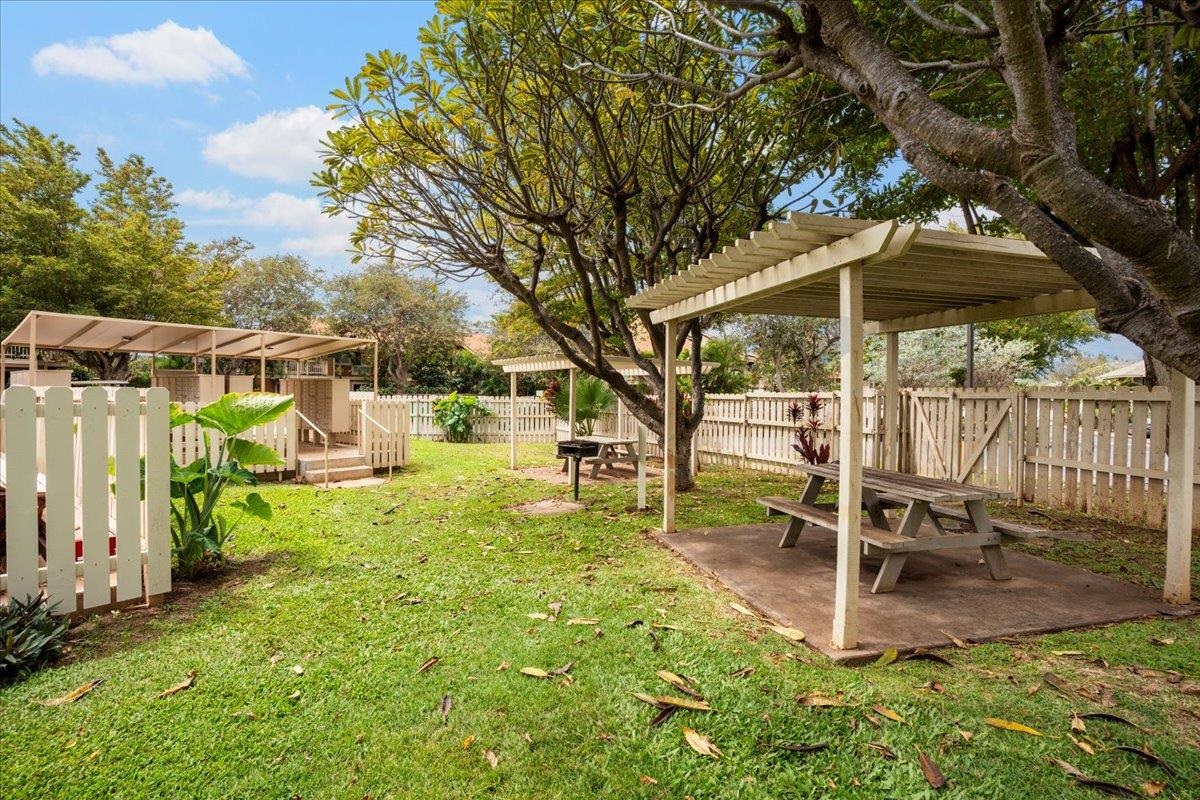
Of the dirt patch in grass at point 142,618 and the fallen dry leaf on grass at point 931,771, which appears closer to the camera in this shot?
the fallen dry leaf on grass at point 931,771

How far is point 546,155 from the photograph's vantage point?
656 cm

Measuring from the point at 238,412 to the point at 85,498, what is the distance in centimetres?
116

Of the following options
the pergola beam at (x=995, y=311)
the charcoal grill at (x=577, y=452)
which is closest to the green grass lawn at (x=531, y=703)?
the pergola beam at (x=995, y=311)

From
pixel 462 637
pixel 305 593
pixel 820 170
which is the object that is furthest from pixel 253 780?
pixel 820 170

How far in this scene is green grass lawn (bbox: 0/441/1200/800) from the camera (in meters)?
2.19

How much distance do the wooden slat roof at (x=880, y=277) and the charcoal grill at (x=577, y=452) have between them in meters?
2.57

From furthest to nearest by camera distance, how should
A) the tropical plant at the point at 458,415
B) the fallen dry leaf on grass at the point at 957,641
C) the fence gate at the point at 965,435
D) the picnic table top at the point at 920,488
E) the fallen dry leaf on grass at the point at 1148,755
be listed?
1. the tropical plant at the point at 458,415
2. the fence gate at the point at 965,435
3. the picnic table top at the point at 920,488
4. the fallen dry leaf on grass at the point at 957,641
5. the fallen dry leaf on grass at the point at 1148,755

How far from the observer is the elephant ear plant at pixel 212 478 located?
437 cm

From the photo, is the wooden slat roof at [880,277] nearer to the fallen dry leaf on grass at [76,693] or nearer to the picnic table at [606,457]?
the picnic table at [606,457]

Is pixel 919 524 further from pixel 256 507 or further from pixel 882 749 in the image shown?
pixel 256 507

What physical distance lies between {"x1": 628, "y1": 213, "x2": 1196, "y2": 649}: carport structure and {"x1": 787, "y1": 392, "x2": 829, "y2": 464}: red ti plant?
3788 millimetres

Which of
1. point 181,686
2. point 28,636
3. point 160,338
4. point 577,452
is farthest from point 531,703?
point 160,338

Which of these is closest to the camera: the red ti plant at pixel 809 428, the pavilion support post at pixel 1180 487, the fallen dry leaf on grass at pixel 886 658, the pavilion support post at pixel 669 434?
the fallen dry leaf on grass at pixel 886 658

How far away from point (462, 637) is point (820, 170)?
757 centimetres
